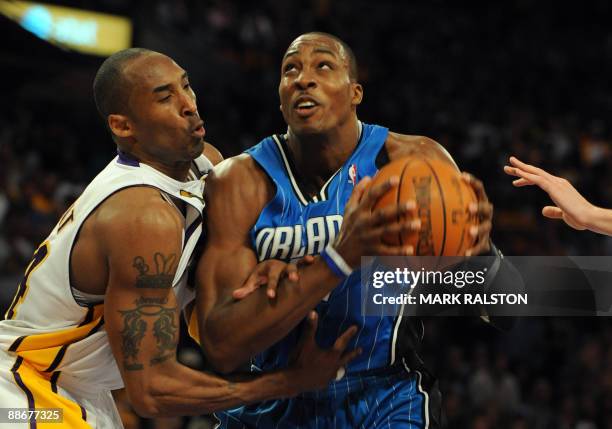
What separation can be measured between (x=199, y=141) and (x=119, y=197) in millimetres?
414

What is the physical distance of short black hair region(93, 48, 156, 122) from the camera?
10.3 ft

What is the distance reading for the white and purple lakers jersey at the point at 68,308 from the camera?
117 inches

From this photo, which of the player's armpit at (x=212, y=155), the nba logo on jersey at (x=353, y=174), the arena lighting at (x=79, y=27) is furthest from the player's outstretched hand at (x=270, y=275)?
the arena lighting at (x=79, y=27)

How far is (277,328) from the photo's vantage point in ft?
9.07

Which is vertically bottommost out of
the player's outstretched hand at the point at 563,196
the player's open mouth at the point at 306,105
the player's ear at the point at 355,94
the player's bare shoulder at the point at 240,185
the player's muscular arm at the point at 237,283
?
the player's muscular arm at the point at 237,283

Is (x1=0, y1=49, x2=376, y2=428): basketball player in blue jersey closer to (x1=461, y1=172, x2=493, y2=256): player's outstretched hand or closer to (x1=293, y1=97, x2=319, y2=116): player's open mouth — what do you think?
(x1=293, y1=97, x2=319, y2=116): player's open mouth

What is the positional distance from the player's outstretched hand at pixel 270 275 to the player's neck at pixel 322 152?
0.50 metres

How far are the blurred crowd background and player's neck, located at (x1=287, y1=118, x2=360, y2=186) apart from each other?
3.48 meters

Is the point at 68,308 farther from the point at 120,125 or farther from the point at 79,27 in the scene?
the point at 79,27

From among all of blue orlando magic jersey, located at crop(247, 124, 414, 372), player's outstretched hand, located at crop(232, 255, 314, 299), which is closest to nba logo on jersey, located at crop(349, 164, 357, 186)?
blue orlando magic jersey, located at crop(247, 124, 414, 372)

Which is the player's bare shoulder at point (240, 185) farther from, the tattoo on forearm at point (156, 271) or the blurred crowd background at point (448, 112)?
the blurred crowd background at point (448, 112)

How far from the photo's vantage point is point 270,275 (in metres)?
2.81

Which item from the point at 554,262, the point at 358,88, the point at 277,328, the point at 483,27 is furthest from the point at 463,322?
the point at 483,27

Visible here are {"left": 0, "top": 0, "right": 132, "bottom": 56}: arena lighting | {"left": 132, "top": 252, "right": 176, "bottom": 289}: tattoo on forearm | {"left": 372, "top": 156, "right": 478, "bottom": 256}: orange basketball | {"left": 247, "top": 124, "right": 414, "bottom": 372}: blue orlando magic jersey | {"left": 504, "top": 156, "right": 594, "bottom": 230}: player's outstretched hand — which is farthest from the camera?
{"left": 0, "top": 0, "right": 132, "bottom": 56}: arena lighting
